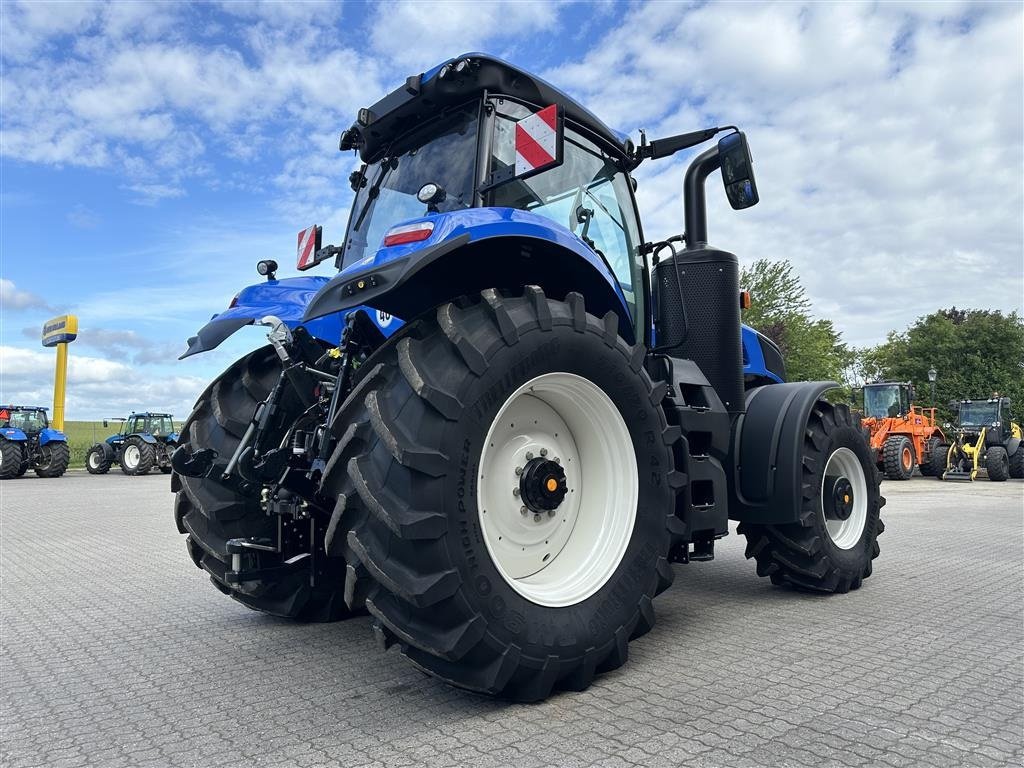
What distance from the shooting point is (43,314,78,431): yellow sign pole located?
89.4 feet

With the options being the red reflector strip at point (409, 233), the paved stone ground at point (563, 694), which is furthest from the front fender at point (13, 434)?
the red reflector strip at point (409, 233)

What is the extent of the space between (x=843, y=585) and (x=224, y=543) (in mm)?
3706

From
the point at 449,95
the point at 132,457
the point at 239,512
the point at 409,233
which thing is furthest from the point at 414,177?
the point at 132,457

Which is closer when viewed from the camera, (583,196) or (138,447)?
(583,196)

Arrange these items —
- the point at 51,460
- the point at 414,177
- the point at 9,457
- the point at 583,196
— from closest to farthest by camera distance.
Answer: the point at 414,177
the point at 583,196
the point at 9,457
the point at 51,460

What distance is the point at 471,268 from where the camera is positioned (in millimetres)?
3111

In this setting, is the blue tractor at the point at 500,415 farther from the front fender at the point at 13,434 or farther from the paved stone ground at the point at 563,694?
the front fender at the point at 13,434

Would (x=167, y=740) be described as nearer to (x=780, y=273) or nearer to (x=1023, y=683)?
(x=1023, y=683)

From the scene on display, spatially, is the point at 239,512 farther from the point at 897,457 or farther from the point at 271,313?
the point at 897,457

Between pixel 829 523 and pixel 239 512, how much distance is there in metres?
3.75

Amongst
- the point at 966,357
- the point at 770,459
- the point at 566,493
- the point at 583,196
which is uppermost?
the point at 966,357

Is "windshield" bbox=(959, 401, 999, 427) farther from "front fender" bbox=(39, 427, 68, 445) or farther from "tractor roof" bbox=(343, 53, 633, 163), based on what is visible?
"front fender" bbox=(39, 427, 68, 445)

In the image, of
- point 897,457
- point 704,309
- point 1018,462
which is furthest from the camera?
point 1018,462

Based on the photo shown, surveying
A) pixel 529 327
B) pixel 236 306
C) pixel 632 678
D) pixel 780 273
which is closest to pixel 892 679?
pixel 632 678
